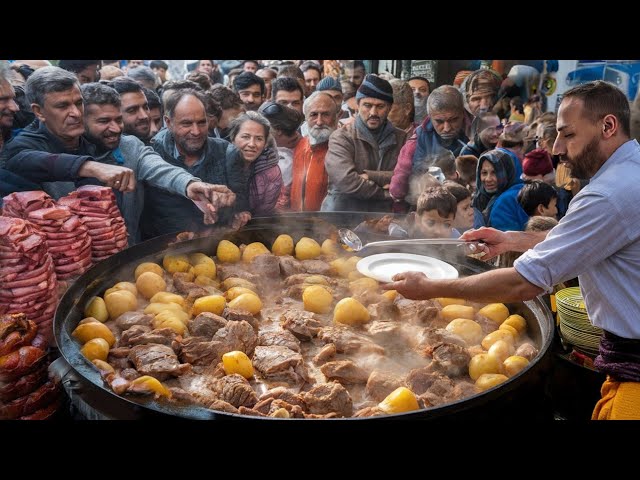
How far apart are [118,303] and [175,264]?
0.89 m

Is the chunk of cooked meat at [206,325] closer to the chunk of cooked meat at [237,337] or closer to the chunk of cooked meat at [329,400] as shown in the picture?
the chunk of cooked meat at [237,337]

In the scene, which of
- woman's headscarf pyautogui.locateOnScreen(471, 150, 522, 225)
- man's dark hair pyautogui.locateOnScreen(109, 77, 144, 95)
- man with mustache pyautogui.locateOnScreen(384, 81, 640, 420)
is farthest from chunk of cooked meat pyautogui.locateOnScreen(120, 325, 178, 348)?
woman's headscarf pyautogui.locateOnScreen(471, 150, 522, 225)

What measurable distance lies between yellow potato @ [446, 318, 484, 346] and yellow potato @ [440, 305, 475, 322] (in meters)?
0.21

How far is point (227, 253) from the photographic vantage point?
214 inches

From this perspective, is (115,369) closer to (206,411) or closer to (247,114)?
(206,411)

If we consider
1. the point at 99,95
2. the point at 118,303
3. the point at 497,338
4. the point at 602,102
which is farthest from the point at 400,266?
the point at 99,95

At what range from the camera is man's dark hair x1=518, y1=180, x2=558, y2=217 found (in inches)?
228

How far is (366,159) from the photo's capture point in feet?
20.4

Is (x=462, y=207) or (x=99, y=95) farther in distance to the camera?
(x=462, y=207)

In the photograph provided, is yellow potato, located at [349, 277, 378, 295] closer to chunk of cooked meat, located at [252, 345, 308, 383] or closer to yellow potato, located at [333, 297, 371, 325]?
yellow potato, located at [333, 297, 371, 325]

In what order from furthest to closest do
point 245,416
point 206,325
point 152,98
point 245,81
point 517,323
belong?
point 245,81 → point 152,98 → point 517,323 → point 206,325 → point 245,416

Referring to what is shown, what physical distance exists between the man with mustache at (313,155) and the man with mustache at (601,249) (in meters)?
3.33

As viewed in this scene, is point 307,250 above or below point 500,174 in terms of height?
below

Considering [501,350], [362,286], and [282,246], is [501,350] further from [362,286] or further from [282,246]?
[282,246]
